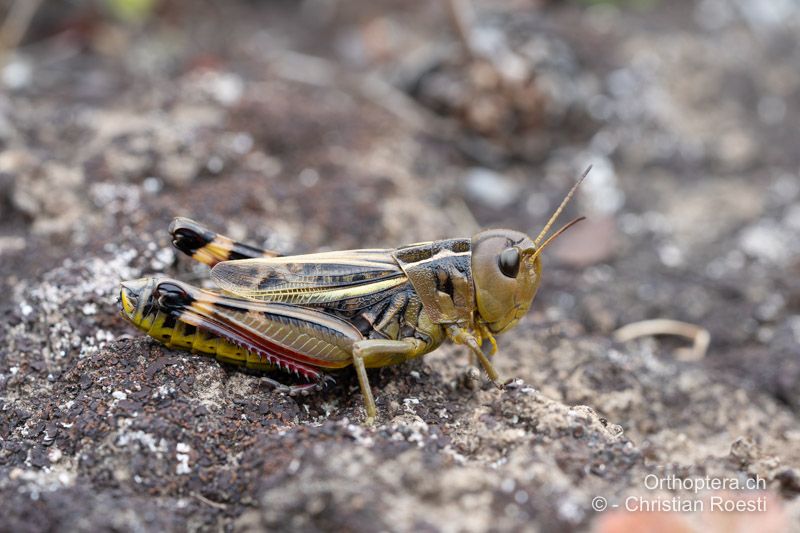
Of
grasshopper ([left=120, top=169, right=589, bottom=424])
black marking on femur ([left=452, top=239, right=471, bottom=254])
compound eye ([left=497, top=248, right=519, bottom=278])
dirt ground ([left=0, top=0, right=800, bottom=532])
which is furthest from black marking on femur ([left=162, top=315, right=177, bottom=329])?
compound eye ([left=497, top=248, right=519, bottom=278])

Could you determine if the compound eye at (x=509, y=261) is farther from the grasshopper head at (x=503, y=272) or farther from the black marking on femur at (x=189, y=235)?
the black marking on femur at (x=189, y=235)

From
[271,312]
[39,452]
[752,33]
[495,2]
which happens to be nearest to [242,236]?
[271,312]

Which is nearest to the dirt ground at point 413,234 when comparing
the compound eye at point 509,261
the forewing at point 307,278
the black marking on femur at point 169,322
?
the black marking on femur at point 169,322

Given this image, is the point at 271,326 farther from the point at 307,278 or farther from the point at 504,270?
the point at 504,270

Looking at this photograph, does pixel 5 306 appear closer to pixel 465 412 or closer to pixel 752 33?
pixel 465 412

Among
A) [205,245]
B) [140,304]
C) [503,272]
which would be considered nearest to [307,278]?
[205,245]

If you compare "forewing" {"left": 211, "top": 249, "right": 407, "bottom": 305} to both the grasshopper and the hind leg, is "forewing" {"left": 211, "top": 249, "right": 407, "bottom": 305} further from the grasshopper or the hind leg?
the hind leg

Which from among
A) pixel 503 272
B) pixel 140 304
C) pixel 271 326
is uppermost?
pixel 503 272
